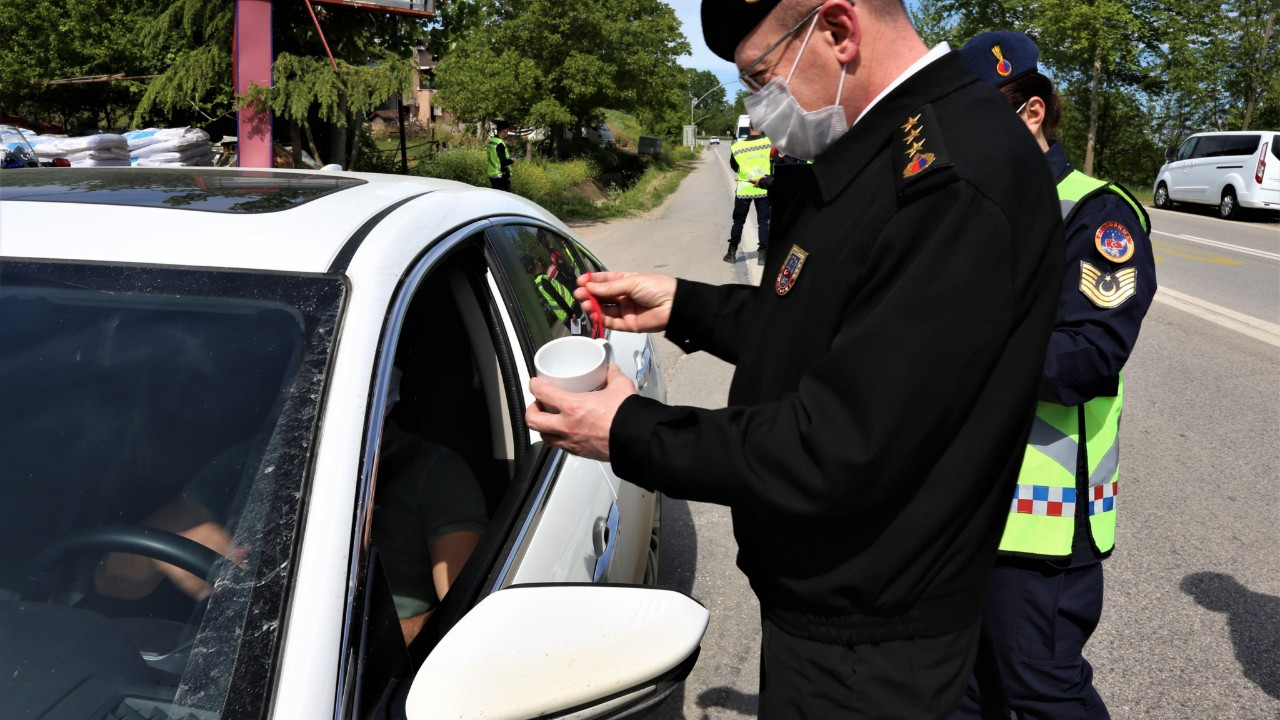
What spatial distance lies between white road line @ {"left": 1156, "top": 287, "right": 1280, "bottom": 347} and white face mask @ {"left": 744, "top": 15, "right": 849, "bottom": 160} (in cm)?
779

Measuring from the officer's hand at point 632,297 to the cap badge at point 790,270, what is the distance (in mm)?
494

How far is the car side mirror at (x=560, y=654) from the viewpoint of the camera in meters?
A: 1.19

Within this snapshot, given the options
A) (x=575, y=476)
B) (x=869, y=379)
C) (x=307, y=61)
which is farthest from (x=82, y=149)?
→ (x=869, y=379)

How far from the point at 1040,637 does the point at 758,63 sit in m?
1.36

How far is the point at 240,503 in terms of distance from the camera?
129cm

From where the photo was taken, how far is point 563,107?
27.1 meters

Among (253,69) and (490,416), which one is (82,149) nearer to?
(253,69)

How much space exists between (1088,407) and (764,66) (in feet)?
3.68

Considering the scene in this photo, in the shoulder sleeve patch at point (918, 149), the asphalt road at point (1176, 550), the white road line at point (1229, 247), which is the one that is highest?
the shoulder sleeve patch at point (918, 149)

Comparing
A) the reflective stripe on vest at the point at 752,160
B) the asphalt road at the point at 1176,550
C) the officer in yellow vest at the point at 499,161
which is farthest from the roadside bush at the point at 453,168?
the asphalt road at the point at 1176,550

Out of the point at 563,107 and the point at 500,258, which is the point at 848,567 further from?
the point at 563,107

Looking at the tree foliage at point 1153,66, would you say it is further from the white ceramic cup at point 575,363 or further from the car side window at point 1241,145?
the white ceramic cup at point 575,363

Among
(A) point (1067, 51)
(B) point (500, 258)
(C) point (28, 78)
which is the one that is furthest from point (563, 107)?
(B) point (500, 258)

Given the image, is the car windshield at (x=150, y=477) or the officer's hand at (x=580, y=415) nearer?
the car windshield at (x=150, y=477)
